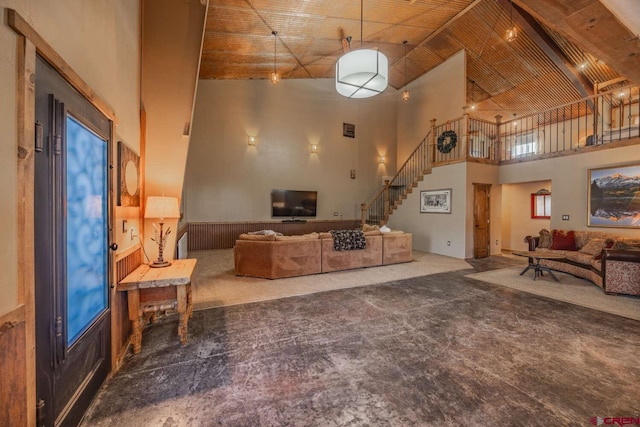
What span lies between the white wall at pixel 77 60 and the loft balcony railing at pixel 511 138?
22.3ft

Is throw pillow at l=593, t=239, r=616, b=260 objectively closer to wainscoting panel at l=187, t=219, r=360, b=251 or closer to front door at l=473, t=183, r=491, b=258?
front door at l=473, t=183, r=491, b=258

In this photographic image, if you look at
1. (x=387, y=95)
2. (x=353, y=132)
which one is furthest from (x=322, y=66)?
(x=387, y=95)

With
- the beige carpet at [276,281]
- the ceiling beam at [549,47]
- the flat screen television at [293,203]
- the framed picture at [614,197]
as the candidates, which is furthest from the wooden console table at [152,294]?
the ceiling beam at [549,47]

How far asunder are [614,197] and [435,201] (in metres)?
3.36

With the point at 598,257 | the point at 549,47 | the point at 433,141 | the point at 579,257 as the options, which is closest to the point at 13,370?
the point at 598,257

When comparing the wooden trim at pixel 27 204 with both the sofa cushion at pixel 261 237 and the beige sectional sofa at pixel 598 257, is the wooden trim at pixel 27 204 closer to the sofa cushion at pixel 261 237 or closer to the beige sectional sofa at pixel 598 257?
the sofa cushion at pixel 261 237

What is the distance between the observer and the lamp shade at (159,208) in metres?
2.50

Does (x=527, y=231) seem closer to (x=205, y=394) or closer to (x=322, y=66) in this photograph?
(x=322, y=66)

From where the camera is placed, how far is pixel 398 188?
9711mm

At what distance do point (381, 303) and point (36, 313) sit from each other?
10.7 ft

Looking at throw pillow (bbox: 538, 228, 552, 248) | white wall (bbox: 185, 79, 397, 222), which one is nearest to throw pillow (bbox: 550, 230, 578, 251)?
Result: throw pillow (bbox: 538, 228, 552, 248)

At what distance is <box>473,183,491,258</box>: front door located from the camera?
661 centimetres

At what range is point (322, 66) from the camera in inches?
317

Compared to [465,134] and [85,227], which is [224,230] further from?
[465,134]
